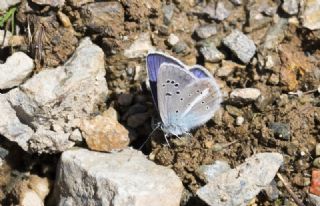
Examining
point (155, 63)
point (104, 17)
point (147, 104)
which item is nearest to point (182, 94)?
point (155, 63)

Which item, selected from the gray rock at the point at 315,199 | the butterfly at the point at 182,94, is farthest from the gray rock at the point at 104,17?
the gray rock at the point at 315,199

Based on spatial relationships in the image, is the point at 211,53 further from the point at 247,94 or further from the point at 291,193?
the point at 291,193

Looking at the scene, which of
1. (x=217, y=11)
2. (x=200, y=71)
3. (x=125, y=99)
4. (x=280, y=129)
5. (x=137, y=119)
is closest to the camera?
(x=280, y=129)

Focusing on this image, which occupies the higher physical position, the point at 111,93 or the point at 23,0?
the point at 23,0

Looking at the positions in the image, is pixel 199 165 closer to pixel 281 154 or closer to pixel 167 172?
pixel 167 172

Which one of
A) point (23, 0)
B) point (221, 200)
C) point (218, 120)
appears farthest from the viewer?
point (23, 0)

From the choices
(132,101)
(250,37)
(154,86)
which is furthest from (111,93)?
(250,37)

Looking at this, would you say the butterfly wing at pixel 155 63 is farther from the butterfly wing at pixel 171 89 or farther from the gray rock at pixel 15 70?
the gray rock at pixel 15 70
